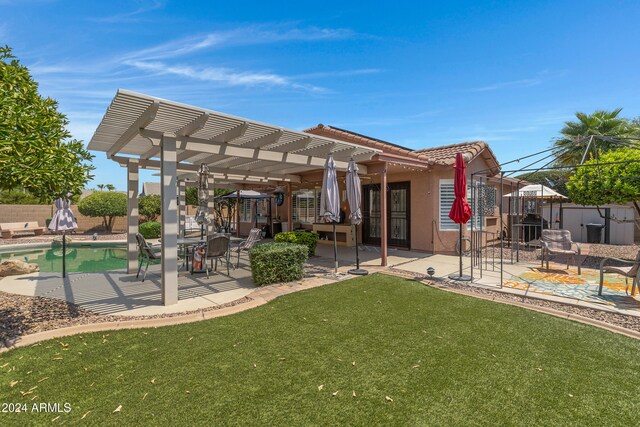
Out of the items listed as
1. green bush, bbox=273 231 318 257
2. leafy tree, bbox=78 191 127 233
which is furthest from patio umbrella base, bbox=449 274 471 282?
leafy tree, bbox=78 191 127 233

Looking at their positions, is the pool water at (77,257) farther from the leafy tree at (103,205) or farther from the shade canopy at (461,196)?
the shade canopy at (461,196)

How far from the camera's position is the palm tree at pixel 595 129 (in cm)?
1719

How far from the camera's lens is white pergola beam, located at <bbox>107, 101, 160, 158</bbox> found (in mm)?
4668

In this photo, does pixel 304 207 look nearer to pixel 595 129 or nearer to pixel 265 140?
pixel 265 140

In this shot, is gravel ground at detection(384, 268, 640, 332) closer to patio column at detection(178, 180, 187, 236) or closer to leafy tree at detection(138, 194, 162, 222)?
patio column at detection(178, 180, 187, 236)

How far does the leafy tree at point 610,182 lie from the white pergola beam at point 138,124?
34.5 ft

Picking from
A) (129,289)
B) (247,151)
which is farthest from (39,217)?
(247,151)

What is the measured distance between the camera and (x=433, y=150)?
531 inches

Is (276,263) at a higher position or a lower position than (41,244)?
higher

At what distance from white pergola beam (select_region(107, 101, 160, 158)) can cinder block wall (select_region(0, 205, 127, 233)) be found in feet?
65.5

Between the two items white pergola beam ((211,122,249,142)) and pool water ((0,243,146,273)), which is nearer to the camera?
white pergola beam ((211,122,249,142))

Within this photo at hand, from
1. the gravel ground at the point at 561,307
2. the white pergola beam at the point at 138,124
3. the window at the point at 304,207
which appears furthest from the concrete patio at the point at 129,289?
the window at the point at 304,207

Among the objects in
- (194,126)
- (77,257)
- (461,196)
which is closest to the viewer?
(194,126)

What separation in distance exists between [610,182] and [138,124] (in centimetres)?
1216
